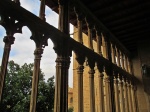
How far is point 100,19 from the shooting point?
5.19 metres

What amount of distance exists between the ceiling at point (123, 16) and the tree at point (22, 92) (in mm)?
6728

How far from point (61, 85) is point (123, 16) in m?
3.03

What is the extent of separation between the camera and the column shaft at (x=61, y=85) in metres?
2.90

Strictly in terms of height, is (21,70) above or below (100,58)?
above

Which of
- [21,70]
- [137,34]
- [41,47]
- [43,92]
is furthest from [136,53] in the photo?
[21,70]

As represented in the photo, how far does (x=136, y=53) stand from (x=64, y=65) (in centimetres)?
491

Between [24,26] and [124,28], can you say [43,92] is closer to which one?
[124,28]

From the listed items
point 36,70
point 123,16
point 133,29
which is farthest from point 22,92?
point 36,70

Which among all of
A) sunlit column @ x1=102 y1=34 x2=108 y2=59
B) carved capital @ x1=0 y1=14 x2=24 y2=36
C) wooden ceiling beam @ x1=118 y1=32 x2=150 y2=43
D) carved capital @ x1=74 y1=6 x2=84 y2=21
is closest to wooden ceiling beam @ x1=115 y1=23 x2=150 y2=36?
wooden ceiling beam @ x1=118 y1=32 x2=150 y2=43

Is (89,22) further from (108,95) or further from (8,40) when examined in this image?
(8,40)

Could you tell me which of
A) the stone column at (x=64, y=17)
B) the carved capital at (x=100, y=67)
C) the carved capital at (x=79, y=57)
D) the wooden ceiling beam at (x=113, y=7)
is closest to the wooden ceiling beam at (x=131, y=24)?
Answer: the wooden ceiling beam at (x=113, y=7)

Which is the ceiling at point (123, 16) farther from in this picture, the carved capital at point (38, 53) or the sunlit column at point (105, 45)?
the carved capital at point (38, 53)

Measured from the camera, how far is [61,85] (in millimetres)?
3037

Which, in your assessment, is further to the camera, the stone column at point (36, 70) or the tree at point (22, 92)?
the tree at point (22, 92)
